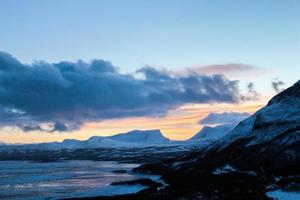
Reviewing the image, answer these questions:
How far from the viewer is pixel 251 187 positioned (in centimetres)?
8269

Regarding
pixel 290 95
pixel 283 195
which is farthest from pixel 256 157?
pixel 283 195

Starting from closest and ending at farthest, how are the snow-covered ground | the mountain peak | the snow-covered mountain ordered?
the snow-covered ground
the snow-covered mountain
the mountain peak

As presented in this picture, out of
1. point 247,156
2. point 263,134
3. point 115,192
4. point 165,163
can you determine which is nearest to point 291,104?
point 263,134

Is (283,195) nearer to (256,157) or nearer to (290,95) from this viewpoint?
(256,157)

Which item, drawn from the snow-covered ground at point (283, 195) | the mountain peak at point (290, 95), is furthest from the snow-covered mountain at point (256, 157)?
the snow-covered ground at point (283, 195)

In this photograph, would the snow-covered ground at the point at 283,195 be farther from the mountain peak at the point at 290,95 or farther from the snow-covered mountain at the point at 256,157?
the mountain peak at the point at 290,95

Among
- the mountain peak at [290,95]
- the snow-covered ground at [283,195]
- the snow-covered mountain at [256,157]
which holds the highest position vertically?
the mountain peak at [290,95]

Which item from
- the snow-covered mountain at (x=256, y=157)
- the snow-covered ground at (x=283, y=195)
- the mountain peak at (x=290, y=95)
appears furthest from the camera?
the mountain peak at (x=290, y=95)

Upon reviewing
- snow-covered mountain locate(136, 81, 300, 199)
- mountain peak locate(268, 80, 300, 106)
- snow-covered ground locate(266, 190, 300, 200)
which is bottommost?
snow-covered ground locate(266, 190, 300, 200)

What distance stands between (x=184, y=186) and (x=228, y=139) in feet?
158

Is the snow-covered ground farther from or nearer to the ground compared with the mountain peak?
nearer to the ground

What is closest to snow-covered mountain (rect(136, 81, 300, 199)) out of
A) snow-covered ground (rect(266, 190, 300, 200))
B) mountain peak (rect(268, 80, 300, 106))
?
mountain peak (rect(268, 80, 300, 106))

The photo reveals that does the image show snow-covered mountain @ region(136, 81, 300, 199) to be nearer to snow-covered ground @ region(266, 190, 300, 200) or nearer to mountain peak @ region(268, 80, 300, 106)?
mountain peak @ region(268, 80, 300, 106)

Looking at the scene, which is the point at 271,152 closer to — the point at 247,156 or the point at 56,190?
the point at 247,156
